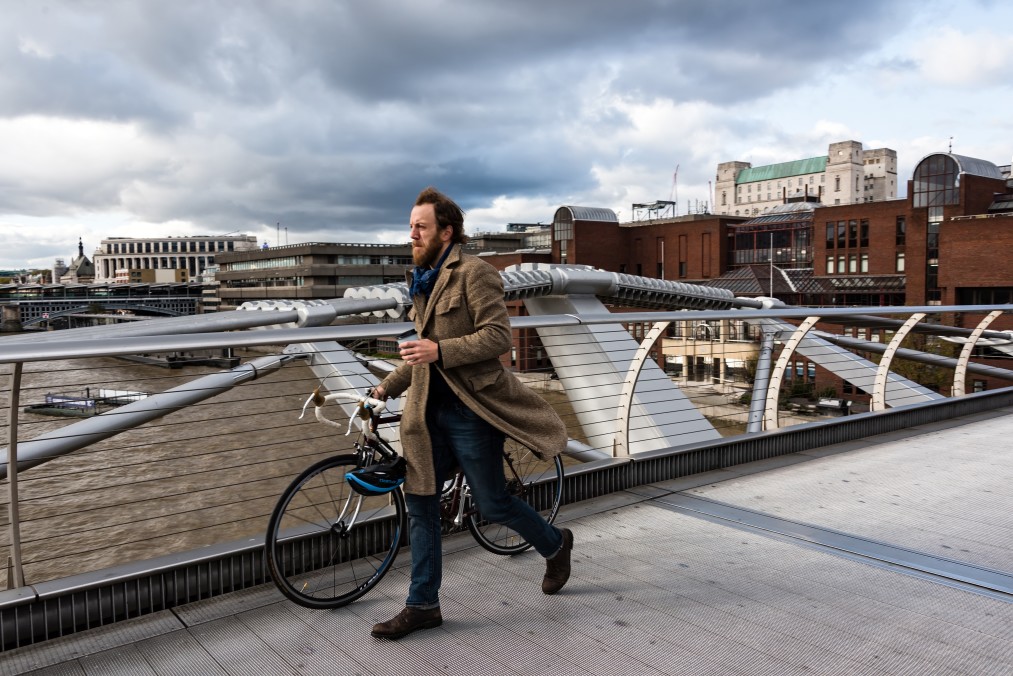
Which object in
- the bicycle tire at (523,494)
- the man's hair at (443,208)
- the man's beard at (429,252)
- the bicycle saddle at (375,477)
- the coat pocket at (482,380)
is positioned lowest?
the bicycle tire at (523,494)

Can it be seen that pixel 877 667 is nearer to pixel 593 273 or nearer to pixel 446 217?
pixel 446 217

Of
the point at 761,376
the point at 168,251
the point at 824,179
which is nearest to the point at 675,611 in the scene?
the point at 761,376

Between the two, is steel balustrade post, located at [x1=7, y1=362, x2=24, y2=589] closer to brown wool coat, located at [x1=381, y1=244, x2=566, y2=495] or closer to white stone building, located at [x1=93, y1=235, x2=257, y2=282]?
brown wool coat, located at [x1=381, y1=244, x2=566, y2=495]

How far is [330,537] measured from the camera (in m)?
3.47

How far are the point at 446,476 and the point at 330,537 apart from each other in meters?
0.74

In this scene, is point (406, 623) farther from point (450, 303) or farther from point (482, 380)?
point (450, 303)

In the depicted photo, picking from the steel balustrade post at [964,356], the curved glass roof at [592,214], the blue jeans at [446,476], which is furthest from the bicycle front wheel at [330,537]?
the curved glass roof at [592,214]

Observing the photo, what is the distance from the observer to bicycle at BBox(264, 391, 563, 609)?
10.1 feet

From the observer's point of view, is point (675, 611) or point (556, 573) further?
point (556, 573)

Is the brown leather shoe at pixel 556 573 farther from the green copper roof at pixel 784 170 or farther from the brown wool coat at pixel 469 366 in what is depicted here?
the green copper roof at pixel 784 170

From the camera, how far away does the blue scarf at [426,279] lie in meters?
2.97

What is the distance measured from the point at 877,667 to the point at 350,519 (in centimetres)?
213

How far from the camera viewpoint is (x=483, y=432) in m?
2.98

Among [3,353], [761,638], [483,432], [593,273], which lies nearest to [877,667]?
[761,638]
